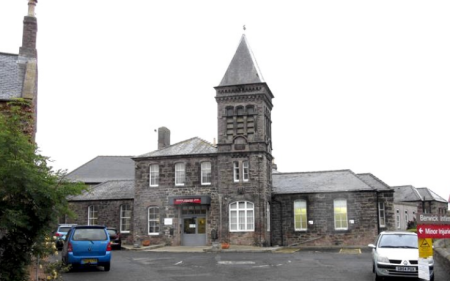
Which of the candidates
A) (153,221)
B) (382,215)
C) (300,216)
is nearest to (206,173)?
(153,221)

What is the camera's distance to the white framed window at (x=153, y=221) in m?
37.4

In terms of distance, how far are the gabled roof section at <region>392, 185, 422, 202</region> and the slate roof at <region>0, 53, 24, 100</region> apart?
172 feet

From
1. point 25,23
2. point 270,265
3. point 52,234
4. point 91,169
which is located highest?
point 25,23

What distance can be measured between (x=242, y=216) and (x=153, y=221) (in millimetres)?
7006

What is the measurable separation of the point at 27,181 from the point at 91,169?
4340cm

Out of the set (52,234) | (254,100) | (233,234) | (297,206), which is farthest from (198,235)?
(52,234)

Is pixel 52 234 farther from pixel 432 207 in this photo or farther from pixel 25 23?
pixel 432 207

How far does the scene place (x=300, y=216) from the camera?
37250 mm

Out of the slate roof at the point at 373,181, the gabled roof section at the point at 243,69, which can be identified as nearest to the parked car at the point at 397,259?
the slate roof at the point at 373,181

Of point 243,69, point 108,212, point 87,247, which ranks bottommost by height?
point 87,247

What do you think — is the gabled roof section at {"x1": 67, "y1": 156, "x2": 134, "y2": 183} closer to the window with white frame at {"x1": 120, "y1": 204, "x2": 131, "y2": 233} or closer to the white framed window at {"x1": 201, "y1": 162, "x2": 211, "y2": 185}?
the window with white frame at {"x1": 120, "y1": 204, "x2": 131, "y2": 233}

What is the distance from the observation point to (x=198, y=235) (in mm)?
36375

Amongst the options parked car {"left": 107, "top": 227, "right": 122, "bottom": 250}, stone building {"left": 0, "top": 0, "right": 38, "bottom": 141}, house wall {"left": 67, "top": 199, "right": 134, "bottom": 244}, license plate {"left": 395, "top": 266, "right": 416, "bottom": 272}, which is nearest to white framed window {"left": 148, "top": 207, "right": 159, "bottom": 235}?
house wall {"left": 67, "top": 199, "right": 134, "bottom": 244}

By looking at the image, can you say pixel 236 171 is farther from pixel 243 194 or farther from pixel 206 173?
pixel 206 173
